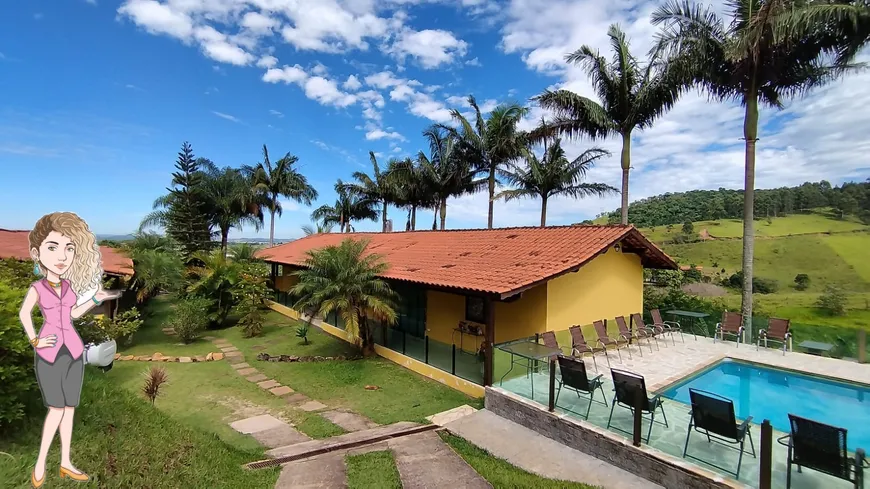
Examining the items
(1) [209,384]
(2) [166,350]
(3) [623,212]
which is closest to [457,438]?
(1) [209,384]

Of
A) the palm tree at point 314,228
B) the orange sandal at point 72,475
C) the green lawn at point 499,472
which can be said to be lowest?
the green lawn at point 499,472

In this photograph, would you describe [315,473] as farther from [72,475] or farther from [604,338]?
[604,338]

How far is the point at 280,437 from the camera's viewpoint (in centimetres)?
755

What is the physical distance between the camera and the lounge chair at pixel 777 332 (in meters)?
11.9

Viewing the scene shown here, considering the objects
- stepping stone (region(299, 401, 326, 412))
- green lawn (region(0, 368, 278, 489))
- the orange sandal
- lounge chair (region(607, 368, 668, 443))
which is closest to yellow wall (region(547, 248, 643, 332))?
lounge chair (region(607, 368, 668, 443))

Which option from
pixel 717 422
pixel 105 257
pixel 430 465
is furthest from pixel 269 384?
pixel 105 257

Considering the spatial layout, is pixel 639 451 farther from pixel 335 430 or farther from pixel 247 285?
pixel 247 285

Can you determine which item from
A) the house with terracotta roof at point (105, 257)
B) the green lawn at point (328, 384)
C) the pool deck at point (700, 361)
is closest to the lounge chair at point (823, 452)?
the pool deck at point (700, 361)

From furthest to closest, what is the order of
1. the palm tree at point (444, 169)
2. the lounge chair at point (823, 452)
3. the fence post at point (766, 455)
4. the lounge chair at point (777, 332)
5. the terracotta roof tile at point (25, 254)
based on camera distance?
1. the palm tree at point (444, 169)
2. the terracotta roof tile at point (25, 254)
3. the lounge chair at point (777, 332)
4. the fence post at point (766, 455)
5. the lounge chair at point (823, 452)

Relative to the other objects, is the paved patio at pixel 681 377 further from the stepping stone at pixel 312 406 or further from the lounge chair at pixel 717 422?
the stepping stone at pixel 312 406

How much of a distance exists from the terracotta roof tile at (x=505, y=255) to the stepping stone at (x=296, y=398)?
164 inches

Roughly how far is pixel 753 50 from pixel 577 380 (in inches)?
495

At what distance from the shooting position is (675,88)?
54.2ft

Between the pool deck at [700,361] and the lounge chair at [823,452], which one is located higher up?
the lounge chair at [823,452]
